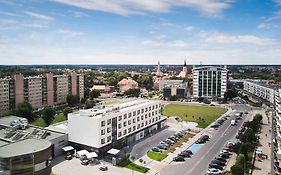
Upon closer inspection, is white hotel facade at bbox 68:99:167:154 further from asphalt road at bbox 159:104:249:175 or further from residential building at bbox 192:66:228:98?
residential building at bbox 192:66:228:98

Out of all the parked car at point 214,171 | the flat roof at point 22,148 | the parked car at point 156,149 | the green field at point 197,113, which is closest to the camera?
the flat roof at point 22,148

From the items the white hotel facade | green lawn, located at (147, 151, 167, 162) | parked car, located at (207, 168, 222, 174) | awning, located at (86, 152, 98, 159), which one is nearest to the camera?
parked car, located at (207, 168, 222, 174)

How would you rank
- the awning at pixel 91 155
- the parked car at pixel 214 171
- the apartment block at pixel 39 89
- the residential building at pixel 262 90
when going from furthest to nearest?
1. the residential building at pixel 262 90
2. the apartment block at pixel 39 89
3. the awning at pixel 91 155
4. the parked car at pixel 214 171

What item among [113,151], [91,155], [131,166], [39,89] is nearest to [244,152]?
[131,166]

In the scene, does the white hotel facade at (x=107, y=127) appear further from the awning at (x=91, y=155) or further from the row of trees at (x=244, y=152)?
the row of trees at (x=244, y=152)

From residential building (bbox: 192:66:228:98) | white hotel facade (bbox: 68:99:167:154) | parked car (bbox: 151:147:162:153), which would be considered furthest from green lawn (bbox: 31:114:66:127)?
residential building (bbox: 192:66:228:98)

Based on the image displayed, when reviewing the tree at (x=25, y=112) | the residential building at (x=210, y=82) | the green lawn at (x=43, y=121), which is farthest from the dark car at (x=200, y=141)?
the residential building at (x=210, y=82)
